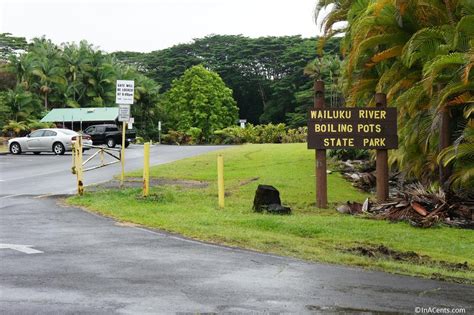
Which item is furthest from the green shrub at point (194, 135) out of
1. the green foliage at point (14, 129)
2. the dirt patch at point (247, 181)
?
the dirt patch at point (247, 181)

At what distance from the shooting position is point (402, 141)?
1783 centimetres

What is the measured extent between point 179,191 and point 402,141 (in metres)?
6.47

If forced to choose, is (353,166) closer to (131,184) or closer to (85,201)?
(131,184)

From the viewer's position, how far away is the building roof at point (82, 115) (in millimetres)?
56656

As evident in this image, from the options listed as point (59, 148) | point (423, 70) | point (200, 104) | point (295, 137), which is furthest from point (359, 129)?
point (200, 104)

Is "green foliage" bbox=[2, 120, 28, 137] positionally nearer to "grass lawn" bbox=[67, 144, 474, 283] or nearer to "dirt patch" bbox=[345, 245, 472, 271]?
"grass lawn" bbox=[67, 144, 474, 283]

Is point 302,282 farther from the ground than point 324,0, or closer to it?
closer to it

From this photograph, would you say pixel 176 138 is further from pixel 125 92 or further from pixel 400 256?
pixel 400 256

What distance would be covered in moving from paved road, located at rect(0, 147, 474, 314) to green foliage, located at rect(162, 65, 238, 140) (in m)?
58.5

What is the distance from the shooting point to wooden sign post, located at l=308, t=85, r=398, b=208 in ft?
49.0

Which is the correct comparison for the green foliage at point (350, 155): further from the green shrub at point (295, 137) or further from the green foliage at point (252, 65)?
the green foliage at point (252, 65)

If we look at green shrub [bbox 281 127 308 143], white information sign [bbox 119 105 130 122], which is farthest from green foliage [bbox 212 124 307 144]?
white information sign [bbox 119 105 130 122]

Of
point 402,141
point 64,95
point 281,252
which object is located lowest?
point 281,252

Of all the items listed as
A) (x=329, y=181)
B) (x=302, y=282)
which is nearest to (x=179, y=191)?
(x=329, y=181)
